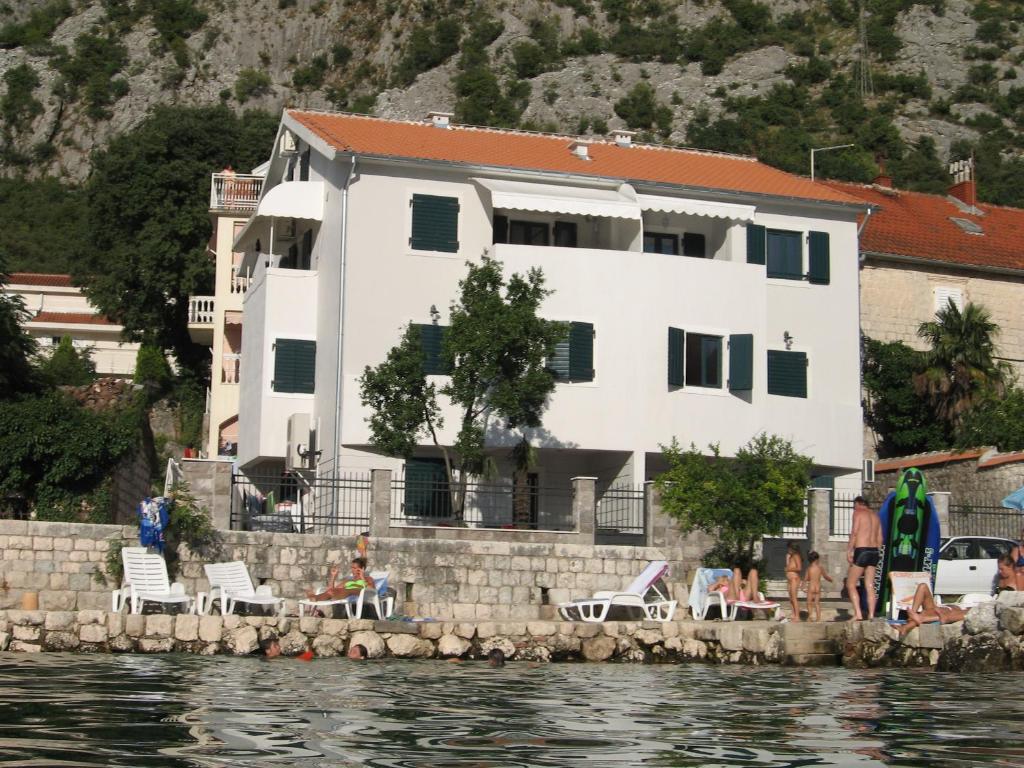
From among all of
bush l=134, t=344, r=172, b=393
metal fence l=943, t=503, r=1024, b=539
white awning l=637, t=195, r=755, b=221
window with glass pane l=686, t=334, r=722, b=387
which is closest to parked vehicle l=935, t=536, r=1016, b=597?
metal fence l=943, t=503, r=1024, b=539

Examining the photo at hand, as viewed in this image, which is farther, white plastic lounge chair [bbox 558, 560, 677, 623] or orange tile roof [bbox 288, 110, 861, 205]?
orange tile roof [bbox 288, 110, 861, 205]

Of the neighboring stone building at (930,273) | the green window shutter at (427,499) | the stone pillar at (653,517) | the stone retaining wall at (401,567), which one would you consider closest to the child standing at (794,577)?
the stone retaining wall at (401,567)

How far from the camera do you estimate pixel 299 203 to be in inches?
1276

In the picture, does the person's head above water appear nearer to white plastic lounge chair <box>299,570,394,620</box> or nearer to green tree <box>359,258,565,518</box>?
white plastic lounge chair <box>299,570,394,620</box>

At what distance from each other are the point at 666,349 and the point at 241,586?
11.6 m

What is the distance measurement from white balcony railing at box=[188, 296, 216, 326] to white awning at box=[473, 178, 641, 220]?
22170 millimetres

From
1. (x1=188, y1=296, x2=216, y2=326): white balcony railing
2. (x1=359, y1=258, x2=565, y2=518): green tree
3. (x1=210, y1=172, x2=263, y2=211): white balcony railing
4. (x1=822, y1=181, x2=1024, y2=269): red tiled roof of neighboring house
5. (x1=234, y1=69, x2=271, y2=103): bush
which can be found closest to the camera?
(x1=359, y1=258, x2=565, y2=518): green tree

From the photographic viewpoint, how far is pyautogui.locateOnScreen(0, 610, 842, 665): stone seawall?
65.6 ft

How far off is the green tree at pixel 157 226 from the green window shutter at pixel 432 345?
2583 cm

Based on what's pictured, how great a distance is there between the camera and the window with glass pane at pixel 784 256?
109ft

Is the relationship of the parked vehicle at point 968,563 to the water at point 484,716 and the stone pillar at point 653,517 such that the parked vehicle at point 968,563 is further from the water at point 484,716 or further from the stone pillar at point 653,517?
the water at point 484,716

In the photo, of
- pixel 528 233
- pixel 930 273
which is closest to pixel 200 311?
pixel 528 233

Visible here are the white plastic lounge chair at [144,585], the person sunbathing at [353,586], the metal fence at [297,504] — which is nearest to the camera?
the white plastic lounge chair at [144,585]

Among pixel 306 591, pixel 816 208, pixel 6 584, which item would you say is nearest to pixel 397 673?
pixel 306 591
